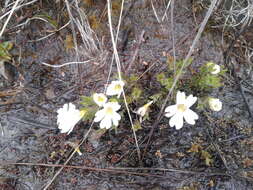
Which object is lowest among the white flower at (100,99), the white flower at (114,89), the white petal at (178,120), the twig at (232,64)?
the white petal at (178,120)

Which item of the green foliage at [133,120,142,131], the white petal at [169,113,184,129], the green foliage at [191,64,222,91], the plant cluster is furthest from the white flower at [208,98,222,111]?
the green foliage at [133,120,142,131]

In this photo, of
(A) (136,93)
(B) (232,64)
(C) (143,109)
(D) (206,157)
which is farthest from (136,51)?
(D) (206,157)

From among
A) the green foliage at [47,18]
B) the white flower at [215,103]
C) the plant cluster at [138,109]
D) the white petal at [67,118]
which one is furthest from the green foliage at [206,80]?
the green foliage at [47,18]

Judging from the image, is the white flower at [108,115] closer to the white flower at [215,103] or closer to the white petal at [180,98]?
→ the white petal at [180,98]

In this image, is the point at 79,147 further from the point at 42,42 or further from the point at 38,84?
the point at 42,42

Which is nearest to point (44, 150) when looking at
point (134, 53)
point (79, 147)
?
point (79, 147)

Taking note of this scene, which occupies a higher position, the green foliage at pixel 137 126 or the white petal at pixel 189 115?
the green foliage at pixel 137 126

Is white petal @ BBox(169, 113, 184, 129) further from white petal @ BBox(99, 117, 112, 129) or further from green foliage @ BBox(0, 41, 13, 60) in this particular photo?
green foliage @ BBox(0, 41, 13, 60)
